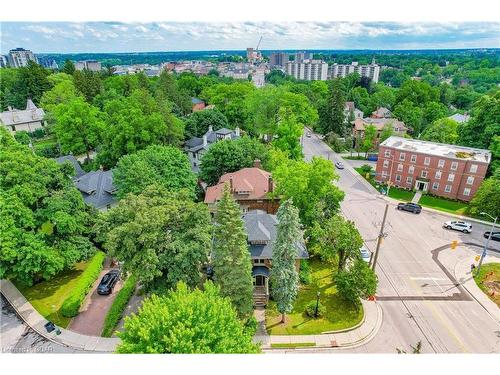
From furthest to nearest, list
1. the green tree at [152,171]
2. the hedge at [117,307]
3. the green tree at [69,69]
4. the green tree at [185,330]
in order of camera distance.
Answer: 1. the green tree at [69,69]
2. the green tree at [152,171]
3. the hedge at [117,307]
4. the green tree at [185,330]

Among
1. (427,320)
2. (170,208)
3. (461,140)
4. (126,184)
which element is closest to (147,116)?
(126,184)

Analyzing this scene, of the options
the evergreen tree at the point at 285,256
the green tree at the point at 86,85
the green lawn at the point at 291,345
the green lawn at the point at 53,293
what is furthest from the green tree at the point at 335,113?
the green lawn at the point at 53,293

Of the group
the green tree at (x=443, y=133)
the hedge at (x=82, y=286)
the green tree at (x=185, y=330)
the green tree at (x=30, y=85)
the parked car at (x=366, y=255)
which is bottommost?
the parked car at (x=366, y=255)

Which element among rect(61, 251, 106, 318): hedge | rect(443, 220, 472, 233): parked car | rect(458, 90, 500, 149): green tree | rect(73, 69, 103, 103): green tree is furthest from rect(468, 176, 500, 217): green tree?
rect(73, 69, 103, 103): green tree

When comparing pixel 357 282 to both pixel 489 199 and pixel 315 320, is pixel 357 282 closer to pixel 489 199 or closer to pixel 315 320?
pixel 315 320

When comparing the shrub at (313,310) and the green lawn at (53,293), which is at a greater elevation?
the shrub at (313,310)

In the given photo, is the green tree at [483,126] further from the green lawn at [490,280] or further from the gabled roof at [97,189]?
the gabled roof at [97,189]

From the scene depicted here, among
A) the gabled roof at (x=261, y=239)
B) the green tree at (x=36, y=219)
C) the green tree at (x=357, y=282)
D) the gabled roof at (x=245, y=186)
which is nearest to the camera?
the green tree at (x=357, y=282)
